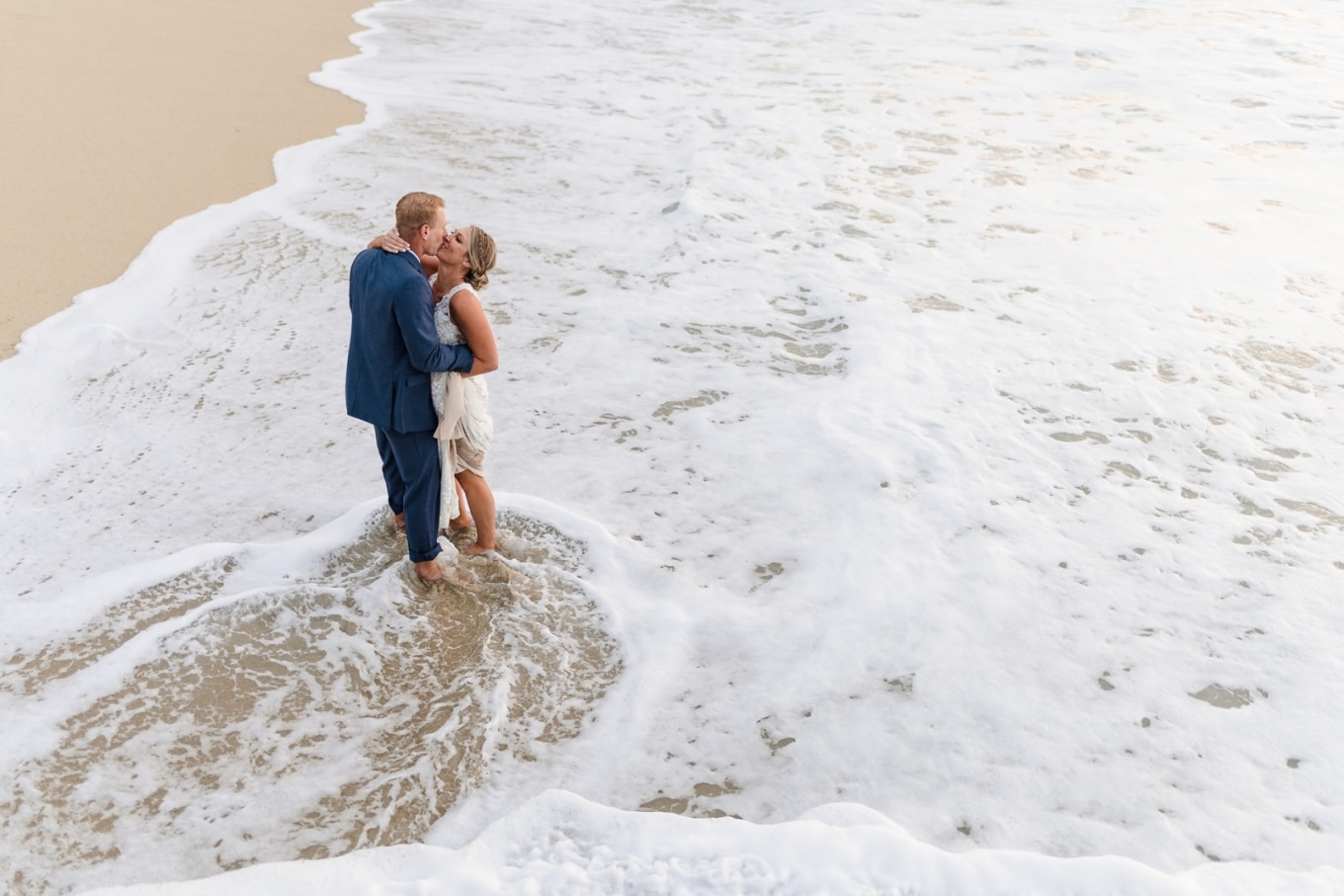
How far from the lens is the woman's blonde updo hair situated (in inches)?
141

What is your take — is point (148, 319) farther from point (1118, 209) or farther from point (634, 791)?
point (1118, 209)

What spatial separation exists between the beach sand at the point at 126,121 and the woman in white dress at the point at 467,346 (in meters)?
3.82

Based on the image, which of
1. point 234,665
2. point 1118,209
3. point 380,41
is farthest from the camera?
point 380,41

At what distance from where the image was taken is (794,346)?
6656 mm

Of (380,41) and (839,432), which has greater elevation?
(380,41)

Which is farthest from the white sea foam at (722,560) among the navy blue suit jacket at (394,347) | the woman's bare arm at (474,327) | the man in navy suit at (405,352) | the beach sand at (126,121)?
the woman's bare arm at (474,327)

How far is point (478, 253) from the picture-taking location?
3.61 metres

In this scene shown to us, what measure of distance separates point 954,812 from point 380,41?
16.4m

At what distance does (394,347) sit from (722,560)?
6.07 feet

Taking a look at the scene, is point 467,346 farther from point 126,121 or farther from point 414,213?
point 126,121

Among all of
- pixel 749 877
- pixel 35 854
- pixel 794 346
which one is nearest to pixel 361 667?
pixel 35 854

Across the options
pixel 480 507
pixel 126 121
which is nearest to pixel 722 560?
pixel 480 507

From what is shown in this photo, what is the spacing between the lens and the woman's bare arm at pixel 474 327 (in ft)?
11.9

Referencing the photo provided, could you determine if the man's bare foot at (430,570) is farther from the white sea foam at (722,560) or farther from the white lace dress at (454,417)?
the white lace dress at (454,417)
